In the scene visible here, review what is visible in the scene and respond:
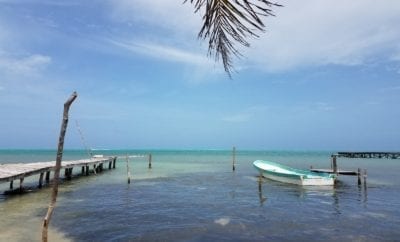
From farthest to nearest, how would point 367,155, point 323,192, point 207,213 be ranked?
1. point 367,155
2. point 323,192
3. point 207,213

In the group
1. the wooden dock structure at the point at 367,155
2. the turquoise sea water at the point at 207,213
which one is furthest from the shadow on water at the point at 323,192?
the wooden dock structure at the point at 367,155

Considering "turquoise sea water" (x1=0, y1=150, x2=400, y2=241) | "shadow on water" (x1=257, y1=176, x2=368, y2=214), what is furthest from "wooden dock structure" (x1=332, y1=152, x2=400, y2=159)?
"turquoise sea water" (x1=0, y1=150, x2=400, y2=241)

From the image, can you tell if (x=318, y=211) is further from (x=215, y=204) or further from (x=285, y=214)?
(x=215, y=204)

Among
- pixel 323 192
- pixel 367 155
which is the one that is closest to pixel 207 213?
pixel 323 192

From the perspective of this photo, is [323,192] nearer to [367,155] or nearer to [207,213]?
[207,213]

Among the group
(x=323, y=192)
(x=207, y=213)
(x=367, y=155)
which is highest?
(x=367, y=155)

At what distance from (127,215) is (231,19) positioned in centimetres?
1600

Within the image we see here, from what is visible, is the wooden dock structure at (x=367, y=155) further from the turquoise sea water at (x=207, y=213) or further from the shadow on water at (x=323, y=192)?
the turquoise sea water at (x=207, y=213)

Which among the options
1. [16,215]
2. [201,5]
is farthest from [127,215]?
[201,5]

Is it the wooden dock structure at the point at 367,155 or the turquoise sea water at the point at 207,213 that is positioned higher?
the wooden dock structure at the point at 367,155

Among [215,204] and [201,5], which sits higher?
[201,5]

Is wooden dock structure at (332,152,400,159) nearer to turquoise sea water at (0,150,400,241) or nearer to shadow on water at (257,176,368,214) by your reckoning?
shadow on water at (257,176,368,214)

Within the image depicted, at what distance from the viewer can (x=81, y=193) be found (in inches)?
937

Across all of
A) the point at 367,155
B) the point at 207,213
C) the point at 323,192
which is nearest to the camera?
the point at 207,213
